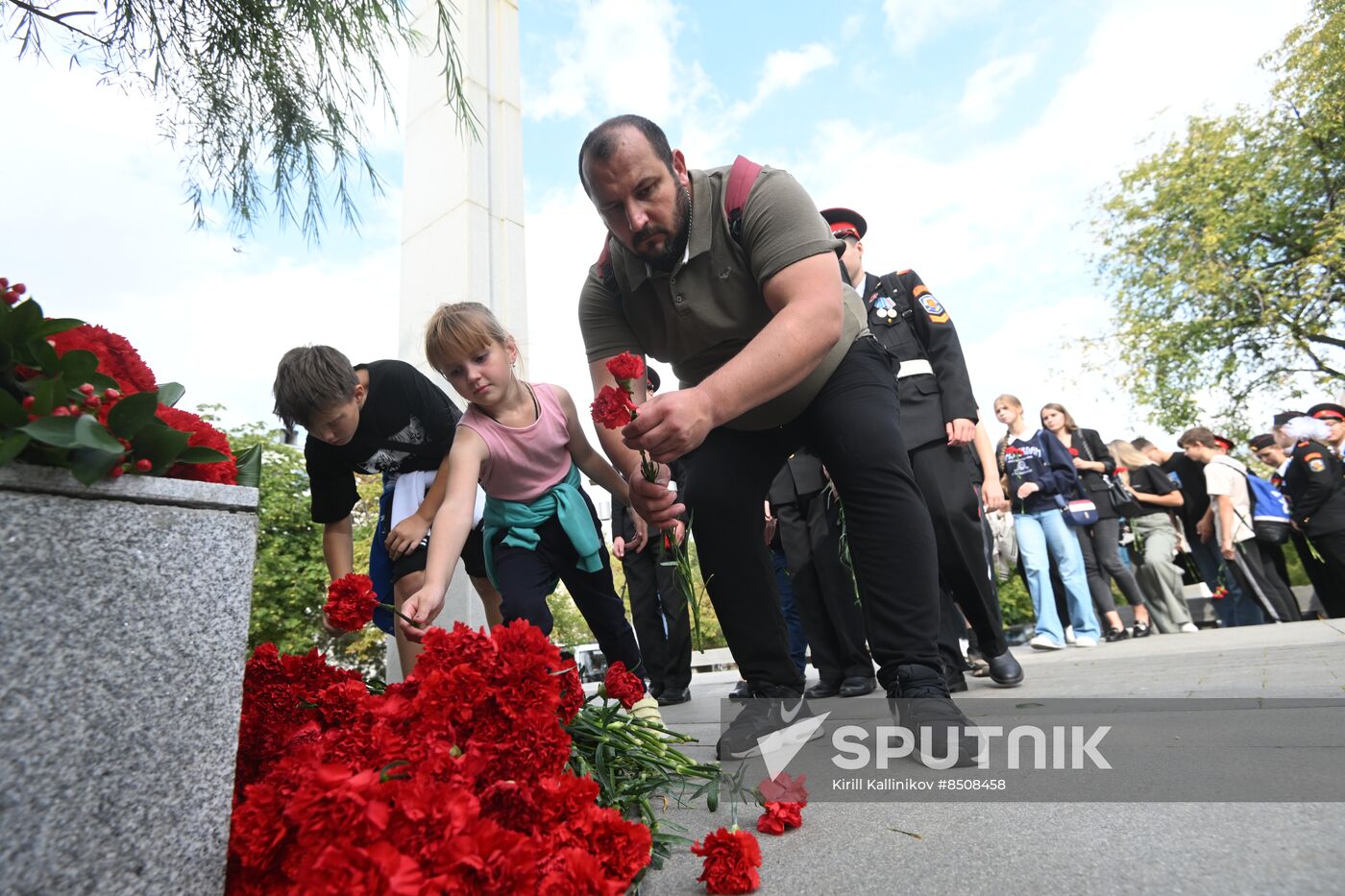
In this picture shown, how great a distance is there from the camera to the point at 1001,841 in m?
1.34

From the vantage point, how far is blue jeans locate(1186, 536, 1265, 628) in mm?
7367

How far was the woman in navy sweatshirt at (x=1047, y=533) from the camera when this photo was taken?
611cm

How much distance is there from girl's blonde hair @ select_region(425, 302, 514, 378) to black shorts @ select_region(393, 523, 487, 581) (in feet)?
2.55

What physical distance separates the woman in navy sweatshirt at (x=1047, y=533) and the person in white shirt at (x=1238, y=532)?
149cm

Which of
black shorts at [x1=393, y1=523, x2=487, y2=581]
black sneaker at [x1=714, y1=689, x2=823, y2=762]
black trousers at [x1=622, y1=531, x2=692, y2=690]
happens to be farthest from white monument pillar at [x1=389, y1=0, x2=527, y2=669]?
black sneaker at [x1=714, y1=689, x2=823, y2=762]

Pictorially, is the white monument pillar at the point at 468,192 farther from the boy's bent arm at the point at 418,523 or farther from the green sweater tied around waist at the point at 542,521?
the green sweater tied around waist at the point at 542,521

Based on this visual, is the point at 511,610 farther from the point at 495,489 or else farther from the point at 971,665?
the point at 971,665

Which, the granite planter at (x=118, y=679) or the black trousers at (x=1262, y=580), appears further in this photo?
the black trousers at (x=1262, y=580)

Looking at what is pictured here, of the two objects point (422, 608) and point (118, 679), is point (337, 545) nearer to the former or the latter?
point (422, 608)

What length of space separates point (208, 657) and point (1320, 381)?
1996 cm

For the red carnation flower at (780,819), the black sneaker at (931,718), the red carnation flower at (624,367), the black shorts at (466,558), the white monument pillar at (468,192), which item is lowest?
the red carnation flower at (780,819)

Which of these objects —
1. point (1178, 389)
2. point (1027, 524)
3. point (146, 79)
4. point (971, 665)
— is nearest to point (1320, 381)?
point (1178, 389)

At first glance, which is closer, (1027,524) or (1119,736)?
(1119,736)

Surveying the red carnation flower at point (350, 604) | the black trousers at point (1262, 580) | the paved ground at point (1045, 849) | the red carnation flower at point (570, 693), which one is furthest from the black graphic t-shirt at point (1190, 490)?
the red carnation flower at point (350, 604)
